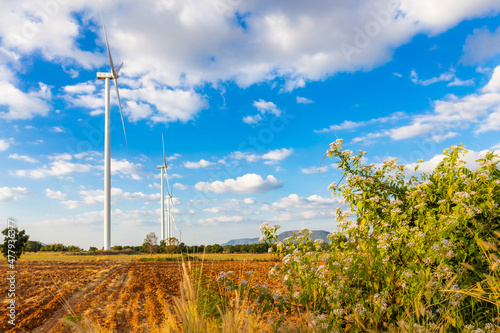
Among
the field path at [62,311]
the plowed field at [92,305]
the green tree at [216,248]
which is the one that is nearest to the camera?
the field path at [62,311]

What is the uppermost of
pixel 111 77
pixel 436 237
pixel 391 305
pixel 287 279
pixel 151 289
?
pixel 111 77

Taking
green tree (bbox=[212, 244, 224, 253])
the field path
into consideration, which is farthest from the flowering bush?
green tree (bbox=[212, 244, 224, 253])

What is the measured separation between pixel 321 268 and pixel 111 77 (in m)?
56.2

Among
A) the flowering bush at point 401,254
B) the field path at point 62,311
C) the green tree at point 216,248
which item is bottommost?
the green tree at point 216,248

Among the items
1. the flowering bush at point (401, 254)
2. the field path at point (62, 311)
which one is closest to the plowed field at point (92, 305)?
the field path at point (62, 311)

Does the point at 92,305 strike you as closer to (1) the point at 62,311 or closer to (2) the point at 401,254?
(1) the point at 62,311

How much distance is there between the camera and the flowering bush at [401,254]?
6.55 metres

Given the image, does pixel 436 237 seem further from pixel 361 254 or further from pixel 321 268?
pixel 321 268

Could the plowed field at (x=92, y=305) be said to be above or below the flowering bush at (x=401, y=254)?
below

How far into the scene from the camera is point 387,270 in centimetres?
726

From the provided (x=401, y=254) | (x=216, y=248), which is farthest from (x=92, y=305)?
(x=216, y=248)

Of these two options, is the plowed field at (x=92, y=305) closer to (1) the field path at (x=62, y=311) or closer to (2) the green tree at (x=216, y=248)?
(1) the field path at (x=62, y=311)

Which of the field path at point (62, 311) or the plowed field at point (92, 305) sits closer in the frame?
the field path at point (62, 311)

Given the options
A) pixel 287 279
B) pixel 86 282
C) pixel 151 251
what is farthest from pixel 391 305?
pixel 151 251
